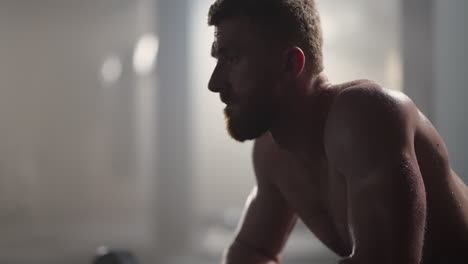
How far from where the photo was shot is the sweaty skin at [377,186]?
649mm

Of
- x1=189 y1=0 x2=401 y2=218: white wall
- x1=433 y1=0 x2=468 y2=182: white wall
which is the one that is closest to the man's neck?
x1=189 y1=0 x2=401 y2=218: white wall

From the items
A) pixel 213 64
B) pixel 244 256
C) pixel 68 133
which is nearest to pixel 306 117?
pixel 244 256

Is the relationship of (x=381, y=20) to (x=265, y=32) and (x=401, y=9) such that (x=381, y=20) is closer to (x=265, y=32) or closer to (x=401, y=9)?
(x=401, y=9)

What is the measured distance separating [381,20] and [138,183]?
75cm

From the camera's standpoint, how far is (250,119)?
2.76 ft

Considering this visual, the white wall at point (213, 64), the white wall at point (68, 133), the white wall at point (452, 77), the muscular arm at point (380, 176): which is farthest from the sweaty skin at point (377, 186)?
the white wall at point (452, 77)

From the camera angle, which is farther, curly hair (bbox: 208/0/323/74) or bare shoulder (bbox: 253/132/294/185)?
bare shoulder (bbox: 253/132/294/185)

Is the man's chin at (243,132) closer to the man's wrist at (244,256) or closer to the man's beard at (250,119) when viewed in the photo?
the man's beard at (250,119)

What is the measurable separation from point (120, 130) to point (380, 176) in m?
0.83

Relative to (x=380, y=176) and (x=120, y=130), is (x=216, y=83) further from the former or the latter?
(x=120, y=130)

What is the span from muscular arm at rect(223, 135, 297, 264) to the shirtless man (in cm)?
4

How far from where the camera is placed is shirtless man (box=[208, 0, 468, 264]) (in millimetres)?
655

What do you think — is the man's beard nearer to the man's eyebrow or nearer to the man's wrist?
the man's eyebrow

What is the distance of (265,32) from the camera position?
81cm
